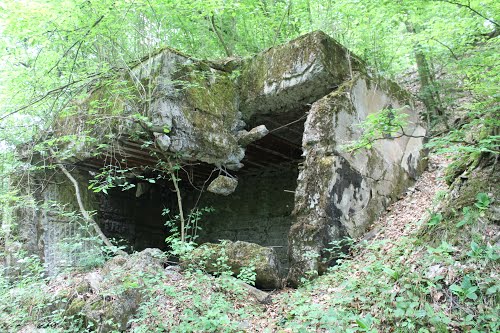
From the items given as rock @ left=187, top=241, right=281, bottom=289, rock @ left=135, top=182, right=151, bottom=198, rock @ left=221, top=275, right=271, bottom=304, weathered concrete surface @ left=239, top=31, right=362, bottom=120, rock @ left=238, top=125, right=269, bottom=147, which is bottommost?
rock @ left=221, top=275, right=271, bottom=304

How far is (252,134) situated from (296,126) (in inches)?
41.7

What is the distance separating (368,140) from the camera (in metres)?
3.76

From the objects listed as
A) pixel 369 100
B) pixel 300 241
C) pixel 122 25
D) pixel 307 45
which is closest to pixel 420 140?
pixel 369 100

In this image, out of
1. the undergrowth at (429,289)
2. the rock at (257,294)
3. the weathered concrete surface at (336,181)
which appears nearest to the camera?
the undergrowth at (429,289)

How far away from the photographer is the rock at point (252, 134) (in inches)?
240

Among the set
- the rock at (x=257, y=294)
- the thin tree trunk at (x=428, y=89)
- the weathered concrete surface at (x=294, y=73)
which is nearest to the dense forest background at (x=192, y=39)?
the thin tree trunk at (x=428, y=89)

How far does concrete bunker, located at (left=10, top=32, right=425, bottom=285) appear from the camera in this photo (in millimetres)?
5254

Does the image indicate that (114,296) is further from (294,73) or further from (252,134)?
(294,73)

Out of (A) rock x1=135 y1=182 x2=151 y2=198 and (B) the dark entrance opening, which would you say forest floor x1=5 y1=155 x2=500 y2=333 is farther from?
(A) rock x1=135 y1=182 x2=151 y2=198

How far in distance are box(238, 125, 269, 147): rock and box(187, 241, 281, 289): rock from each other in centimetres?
162

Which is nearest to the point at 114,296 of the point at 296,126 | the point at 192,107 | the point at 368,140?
the point at 192,107

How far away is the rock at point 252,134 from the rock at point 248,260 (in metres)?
1.62

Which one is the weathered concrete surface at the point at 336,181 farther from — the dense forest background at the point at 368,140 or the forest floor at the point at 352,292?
the dense forest background at the point at 368,140

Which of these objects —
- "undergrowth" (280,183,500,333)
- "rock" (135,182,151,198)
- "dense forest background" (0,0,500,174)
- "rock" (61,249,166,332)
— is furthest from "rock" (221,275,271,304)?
"rock" (135,182,151,198)
